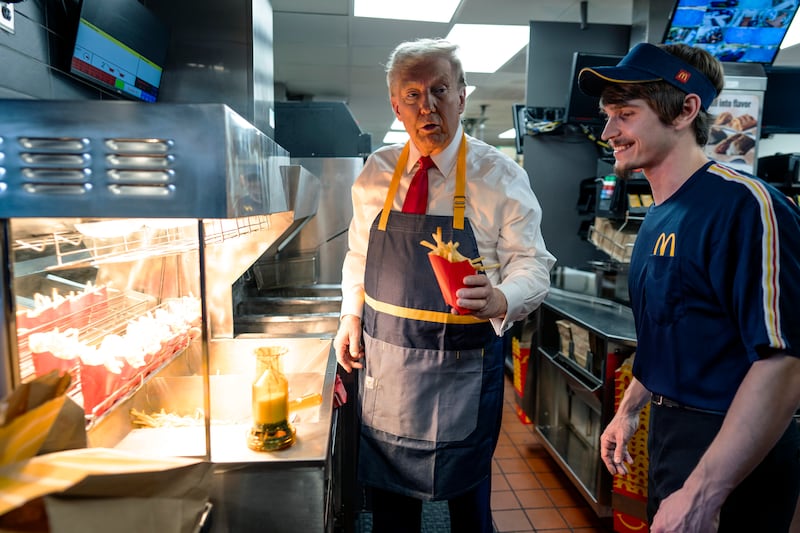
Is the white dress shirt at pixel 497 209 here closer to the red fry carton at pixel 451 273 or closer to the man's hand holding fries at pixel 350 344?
the red fry carton at pixel 451 273

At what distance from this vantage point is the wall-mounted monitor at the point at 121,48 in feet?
5.51

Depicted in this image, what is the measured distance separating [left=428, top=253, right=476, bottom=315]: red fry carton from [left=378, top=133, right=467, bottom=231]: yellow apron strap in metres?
0.32

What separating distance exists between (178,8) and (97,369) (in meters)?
1.99

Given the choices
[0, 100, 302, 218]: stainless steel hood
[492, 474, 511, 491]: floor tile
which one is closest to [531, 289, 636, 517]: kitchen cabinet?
[492, 474, 511, 491]: floor tile

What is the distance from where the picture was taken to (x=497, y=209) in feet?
5.25

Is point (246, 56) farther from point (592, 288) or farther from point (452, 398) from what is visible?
point (592, 288)

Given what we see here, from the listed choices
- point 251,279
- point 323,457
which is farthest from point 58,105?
point 251,279

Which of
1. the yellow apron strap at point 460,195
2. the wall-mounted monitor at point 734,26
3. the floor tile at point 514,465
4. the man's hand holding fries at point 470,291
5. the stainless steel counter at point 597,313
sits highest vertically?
the wall-mounted monitor at point 734,26

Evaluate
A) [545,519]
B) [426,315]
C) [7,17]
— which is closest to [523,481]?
[545,519]

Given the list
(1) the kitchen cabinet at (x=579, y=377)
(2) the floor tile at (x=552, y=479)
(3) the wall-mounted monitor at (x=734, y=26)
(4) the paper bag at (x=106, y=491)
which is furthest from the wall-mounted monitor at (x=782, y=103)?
(4) the paper bag at (x=106, y=491)

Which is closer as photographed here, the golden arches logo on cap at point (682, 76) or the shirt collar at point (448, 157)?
the golden arches logo on cap at point (682, 76)

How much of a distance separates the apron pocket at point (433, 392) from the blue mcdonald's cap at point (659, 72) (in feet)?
2.89

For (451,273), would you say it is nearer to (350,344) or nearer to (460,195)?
(460,195)

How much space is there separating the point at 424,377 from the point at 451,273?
425 mm
